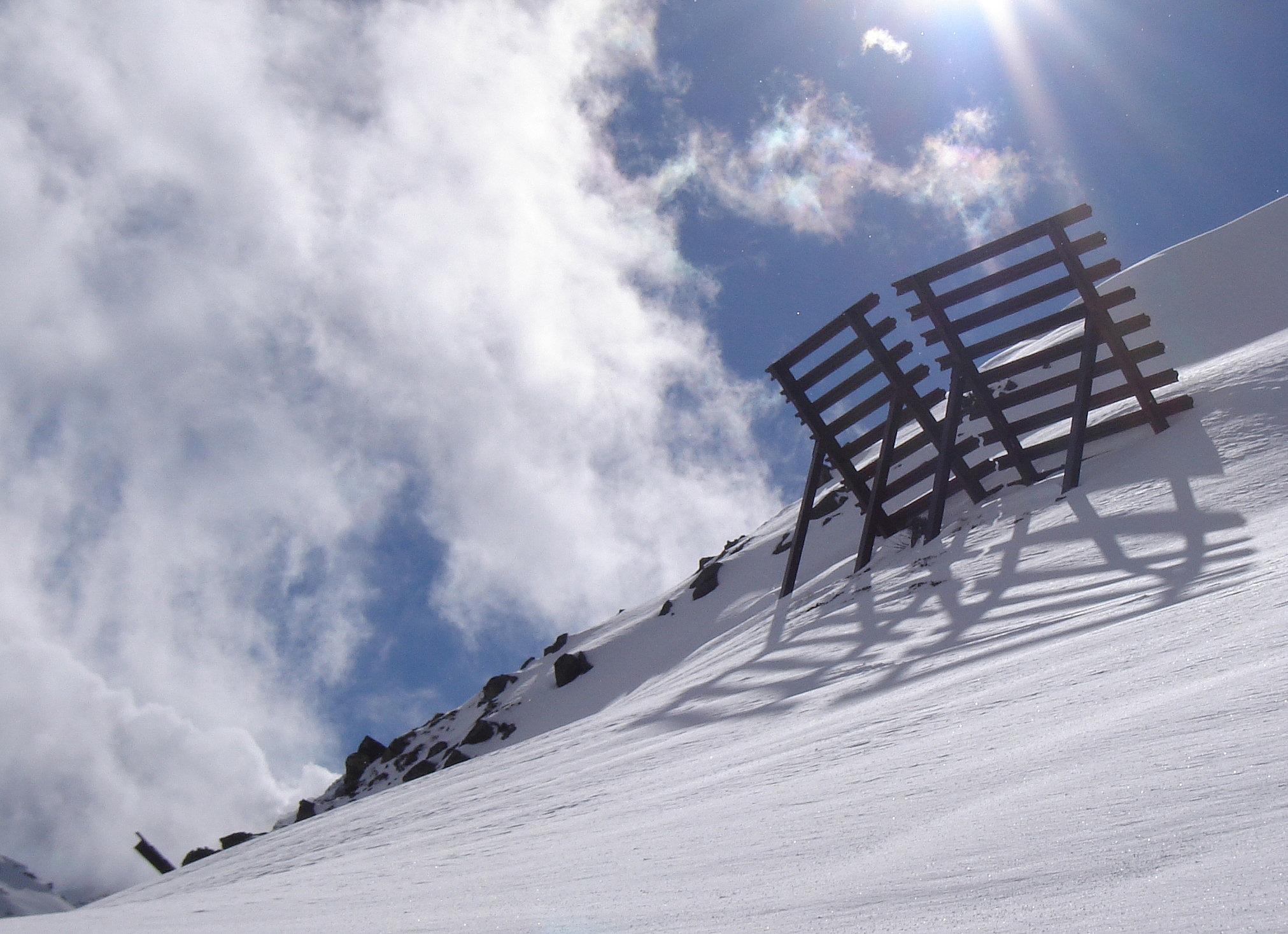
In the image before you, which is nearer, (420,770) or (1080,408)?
(1080,408)

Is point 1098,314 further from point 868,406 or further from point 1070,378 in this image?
point 868,406

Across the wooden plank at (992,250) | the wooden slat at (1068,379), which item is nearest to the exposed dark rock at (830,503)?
the wooden slat at (1068,379)

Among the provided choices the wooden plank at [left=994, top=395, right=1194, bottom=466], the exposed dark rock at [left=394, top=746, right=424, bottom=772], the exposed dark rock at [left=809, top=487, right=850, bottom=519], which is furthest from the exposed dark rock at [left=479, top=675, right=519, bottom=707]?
the wooden plank at [left=994, top=395, right=1194, bottom=466]

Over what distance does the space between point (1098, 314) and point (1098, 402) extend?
2.81 feet

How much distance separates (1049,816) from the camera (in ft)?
5.07

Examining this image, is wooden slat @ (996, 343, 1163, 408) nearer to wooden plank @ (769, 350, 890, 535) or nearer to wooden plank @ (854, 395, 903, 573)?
wooden plank @ (854, 395, 903, 573)

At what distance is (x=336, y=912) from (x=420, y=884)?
286mm

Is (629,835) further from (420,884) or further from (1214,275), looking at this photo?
(1214,275)

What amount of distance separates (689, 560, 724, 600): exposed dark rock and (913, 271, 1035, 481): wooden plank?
726 cm

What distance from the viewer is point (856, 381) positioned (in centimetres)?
922

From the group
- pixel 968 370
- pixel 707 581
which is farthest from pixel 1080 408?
pixel 707 581

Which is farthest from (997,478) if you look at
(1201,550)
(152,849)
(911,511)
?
(152,849)

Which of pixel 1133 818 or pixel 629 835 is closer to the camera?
pixel 1133 818

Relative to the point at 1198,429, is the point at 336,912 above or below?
above
